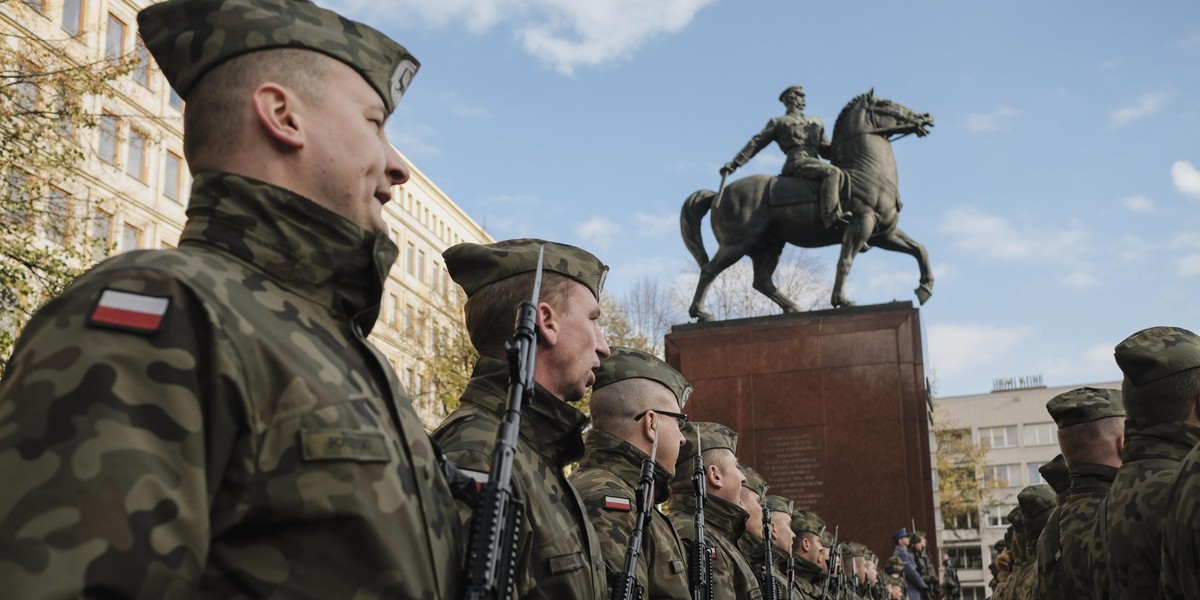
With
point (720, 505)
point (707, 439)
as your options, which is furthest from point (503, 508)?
point (707, 439)

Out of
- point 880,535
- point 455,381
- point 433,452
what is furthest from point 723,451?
point 455,381

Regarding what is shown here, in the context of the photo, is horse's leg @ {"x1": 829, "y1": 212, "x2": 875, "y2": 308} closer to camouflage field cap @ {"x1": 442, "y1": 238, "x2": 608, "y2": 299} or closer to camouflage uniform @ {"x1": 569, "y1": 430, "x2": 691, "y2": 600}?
camouflage uniform @ {"x1": 569, "y1": 430, "x2": 691, "y2": 600}

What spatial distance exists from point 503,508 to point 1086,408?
4.65 meters

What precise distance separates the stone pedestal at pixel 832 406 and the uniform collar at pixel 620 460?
1006 centimetres

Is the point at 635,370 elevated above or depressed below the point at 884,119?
below

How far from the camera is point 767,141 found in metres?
18.0

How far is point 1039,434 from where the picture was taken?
88812mm

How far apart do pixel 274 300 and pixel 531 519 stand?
1.45 m

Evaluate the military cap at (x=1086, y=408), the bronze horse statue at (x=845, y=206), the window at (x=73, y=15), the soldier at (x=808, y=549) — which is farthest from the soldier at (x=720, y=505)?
the window at (x=73, y=15)

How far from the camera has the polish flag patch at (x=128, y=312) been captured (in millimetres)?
1675

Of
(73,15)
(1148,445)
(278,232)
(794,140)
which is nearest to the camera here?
(278,232)

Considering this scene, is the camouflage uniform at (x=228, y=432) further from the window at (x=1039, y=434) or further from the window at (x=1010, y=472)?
the window at (x=1039, y=434)

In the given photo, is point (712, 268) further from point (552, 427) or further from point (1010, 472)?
point (1010, 472)

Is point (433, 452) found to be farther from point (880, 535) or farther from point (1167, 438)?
point (880, 535)
